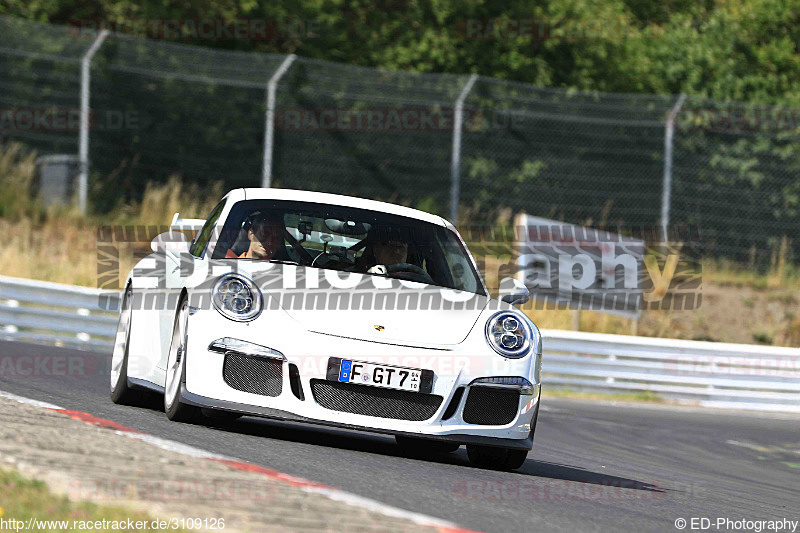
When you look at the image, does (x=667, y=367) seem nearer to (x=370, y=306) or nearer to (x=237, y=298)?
(x=370, y=306)

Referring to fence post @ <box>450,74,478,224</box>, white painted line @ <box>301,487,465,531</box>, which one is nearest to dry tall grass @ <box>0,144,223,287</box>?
fence post @ <box>450,74,478,224</box>

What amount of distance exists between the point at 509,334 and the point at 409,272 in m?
0.91

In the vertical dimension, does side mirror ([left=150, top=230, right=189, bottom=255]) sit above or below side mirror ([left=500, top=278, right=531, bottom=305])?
above

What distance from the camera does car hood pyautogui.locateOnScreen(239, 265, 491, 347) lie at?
21.5 feet

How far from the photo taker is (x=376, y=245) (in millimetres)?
7652

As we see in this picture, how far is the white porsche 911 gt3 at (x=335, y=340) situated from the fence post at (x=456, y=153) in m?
11.3

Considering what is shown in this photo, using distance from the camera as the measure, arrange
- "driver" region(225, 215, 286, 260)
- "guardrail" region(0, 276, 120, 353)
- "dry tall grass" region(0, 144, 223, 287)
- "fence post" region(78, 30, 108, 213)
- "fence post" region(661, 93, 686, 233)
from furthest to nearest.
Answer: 1. "fence post" region(661, 93, 686, 233)
2. "fence post" region(78, 30, 108, 213)
3. "dry tall grass" region(0, 144, 223, 287)
4. "guardrail" region(0, 276, 120, 353)
5. "driver" region(225, 215, 286, 260)

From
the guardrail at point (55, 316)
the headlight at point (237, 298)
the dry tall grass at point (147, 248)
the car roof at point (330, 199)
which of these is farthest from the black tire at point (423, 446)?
the dry tall grass at point (147, 248)

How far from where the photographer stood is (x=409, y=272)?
296 inches

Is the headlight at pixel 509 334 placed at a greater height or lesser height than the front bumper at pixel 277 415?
greater

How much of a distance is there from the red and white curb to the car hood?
1.04 meters

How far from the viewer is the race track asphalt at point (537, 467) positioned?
5.60m

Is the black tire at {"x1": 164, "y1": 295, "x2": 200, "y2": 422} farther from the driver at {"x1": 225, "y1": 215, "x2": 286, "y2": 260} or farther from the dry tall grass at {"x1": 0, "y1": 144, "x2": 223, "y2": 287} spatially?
the dry tall grass at {"x1": 0, "y1": 144, "x2": 223, "y2": 287}

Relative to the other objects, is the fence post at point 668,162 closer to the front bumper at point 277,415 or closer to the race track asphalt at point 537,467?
the race track asphalt at point 537,467
